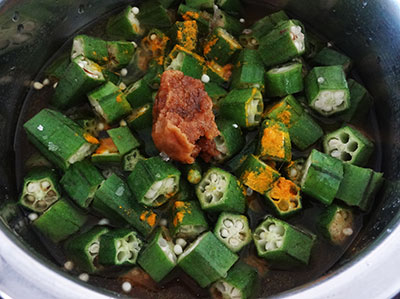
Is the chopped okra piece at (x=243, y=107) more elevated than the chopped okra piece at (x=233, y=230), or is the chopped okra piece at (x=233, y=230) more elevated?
the chopped okra piece at (x=243, y=107)

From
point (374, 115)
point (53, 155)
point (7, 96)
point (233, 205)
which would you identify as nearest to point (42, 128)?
point (53, 155)

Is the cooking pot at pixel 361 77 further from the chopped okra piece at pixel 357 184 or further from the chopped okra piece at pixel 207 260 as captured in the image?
the chopped okra piece at pixel 207 260

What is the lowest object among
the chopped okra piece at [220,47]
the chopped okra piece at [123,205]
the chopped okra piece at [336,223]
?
the chopped okra piece at [123,205]

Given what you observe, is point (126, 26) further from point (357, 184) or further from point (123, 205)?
point (357, 184)

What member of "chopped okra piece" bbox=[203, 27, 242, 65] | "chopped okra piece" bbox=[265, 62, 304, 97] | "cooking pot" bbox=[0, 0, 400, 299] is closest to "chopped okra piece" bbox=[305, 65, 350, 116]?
"chopped okra piece" bbox=[265, 62, 304, 97]

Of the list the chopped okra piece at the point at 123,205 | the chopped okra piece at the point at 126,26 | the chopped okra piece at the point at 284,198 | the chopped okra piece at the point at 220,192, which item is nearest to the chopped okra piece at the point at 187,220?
the chopped okra piece at the point at 220,192

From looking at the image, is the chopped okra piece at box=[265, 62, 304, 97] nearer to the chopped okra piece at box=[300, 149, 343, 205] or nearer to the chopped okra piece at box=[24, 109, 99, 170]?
the chopped okra piece at box=[300, 149, 343, 205]
